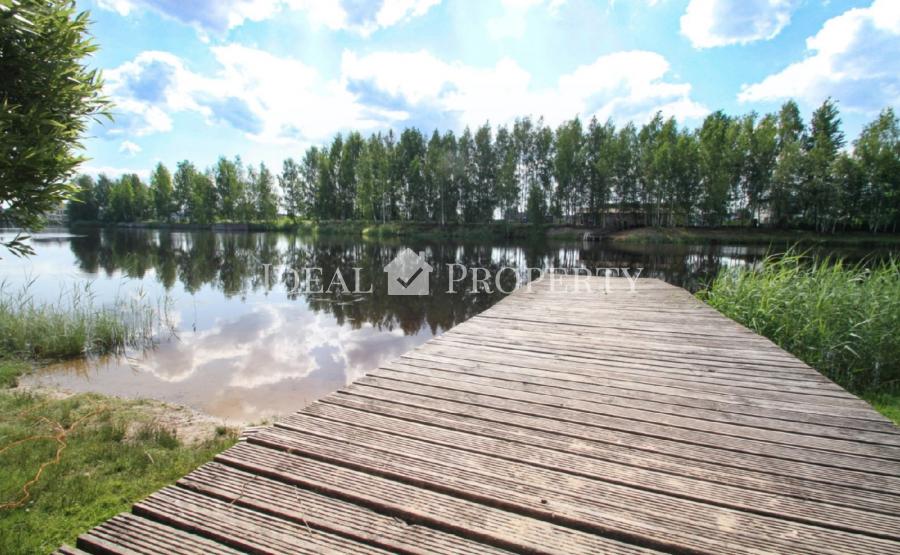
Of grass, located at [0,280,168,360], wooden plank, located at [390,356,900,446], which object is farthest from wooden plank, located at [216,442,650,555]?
grass, located at [0,280,168,360]

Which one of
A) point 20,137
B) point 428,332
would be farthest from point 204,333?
point 20,137

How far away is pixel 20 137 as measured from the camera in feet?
10.2

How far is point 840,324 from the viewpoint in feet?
20.3

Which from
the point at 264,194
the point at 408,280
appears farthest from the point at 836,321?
the point at 264,194

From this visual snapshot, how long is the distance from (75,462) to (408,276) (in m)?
15.5

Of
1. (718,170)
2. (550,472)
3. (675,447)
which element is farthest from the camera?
(718,170)

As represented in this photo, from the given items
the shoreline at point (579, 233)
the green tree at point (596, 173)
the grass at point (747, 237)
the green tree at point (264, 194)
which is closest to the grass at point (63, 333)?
the shoreline at point (579, 233)

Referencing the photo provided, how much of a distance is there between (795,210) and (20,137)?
55084 millimetres

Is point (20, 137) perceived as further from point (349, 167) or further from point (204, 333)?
point (349, 167)

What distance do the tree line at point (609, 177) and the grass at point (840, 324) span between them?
41.0 meters

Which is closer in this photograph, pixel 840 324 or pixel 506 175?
pixel 840 324

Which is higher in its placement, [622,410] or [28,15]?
[28,15]

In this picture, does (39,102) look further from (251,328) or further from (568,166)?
(568,166)

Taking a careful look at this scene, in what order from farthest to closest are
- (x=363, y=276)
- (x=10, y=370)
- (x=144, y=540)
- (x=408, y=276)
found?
1. (x=408, y=276)
2. (x=363, y=276)
3. (x=10, y=370)
4. (x=144, y=540)
